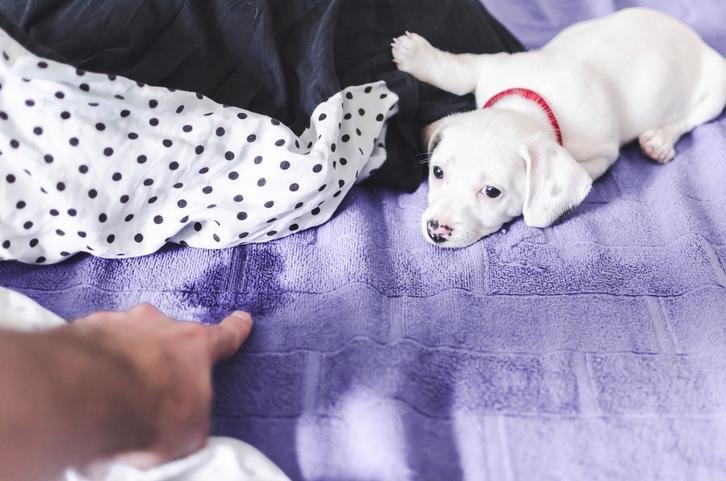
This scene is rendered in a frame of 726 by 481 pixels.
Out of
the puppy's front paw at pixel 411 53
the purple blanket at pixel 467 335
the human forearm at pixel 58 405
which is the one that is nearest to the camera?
the human forearm at pixel 58 405

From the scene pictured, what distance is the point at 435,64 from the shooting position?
1.55 meters

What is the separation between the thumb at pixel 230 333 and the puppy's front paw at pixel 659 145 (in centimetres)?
100

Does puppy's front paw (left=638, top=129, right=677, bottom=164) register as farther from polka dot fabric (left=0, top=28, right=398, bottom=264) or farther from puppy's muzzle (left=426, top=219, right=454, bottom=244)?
polka dot fabric (left=0, top=28, right=398, bottom=264)

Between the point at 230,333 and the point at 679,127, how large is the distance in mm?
1179

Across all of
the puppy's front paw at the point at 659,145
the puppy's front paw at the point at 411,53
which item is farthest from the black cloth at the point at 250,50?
the puppy's front paw at the point at 659,145

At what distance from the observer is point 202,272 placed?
120 centimetres

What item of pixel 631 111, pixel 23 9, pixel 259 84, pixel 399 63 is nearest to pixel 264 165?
pixel 259 84

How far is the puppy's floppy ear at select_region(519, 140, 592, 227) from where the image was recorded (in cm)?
132

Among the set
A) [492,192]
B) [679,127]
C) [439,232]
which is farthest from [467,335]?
[679,127]

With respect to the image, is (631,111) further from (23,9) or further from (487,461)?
(23,9)

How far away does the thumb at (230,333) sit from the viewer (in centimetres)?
99

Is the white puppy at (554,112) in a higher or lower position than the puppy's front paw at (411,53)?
lower

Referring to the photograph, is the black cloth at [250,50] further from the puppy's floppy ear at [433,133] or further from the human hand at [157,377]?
the human hand at [157,377]

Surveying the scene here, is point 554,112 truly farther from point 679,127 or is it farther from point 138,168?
point 138,168
